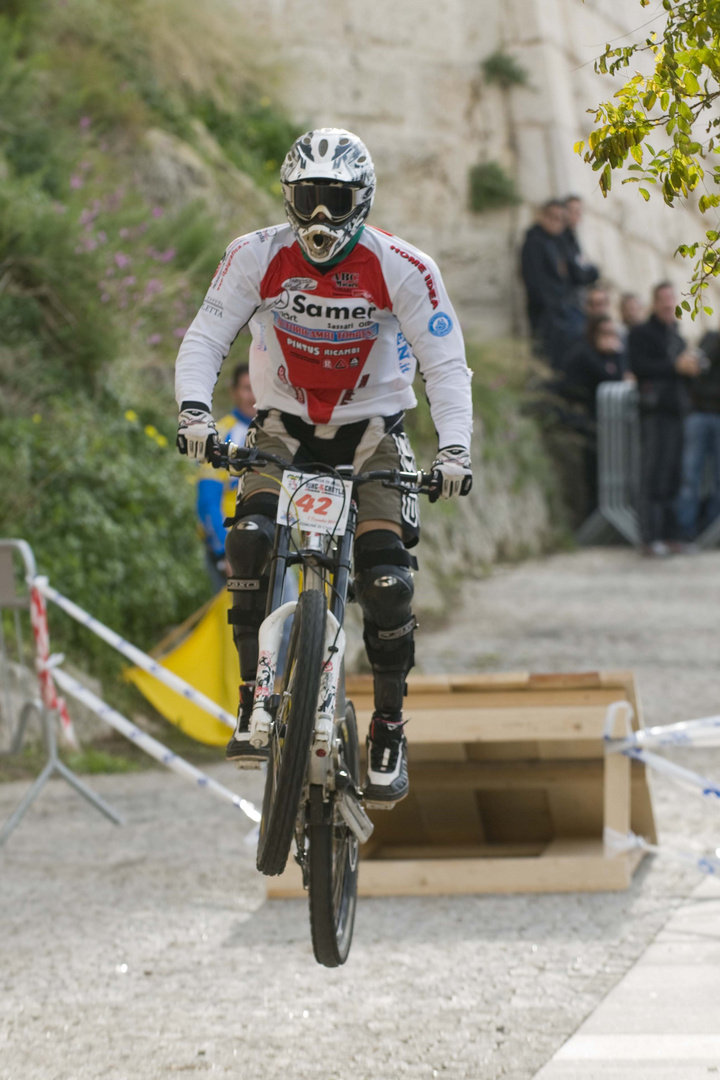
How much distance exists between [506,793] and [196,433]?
3827 mm

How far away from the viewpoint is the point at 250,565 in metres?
4.74

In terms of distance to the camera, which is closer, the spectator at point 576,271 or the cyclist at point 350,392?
the cyclist at point 350,392

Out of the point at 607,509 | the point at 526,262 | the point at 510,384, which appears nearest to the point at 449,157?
the point at 526,262

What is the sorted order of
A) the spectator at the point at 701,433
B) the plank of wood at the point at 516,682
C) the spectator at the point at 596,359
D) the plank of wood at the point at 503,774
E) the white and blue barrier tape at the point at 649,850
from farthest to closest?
the spectator at the point at 596,359 < the spectator at the point at 701,433 < the plank of wood at the point at 503,774 < the plank of wood at the point at 516,682 < the white and blue barrier tape at the point at 649,850

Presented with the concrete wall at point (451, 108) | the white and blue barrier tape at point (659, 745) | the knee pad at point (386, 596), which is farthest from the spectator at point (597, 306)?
the knee pad at point (386, 596)

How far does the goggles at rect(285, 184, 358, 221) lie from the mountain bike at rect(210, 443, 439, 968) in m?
0.77

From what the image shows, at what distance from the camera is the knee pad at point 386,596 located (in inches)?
187

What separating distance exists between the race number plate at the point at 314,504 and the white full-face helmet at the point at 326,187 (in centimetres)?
74

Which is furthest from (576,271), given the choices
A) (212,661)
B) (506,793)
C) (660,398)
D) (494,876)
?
(494,876)

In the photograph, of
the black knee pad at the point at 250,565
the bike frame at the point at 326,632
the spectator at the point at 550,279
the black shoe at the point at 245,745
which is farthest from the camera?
the spectator at the point at 550,279

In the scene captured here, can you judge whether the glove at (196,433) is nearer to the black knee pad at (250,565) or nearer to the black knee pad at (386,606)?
the black knee pad at (250,565)

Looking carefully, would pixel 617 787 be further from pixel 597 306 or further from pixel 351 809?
pixel 597 306

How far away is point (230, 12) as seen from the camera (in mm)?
Answer: 17438

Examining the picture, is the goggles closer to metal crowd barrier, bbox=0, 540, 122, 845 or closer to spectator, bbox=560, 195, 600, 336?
metal crowd barrier, bbox=0, 540, 122, 845
